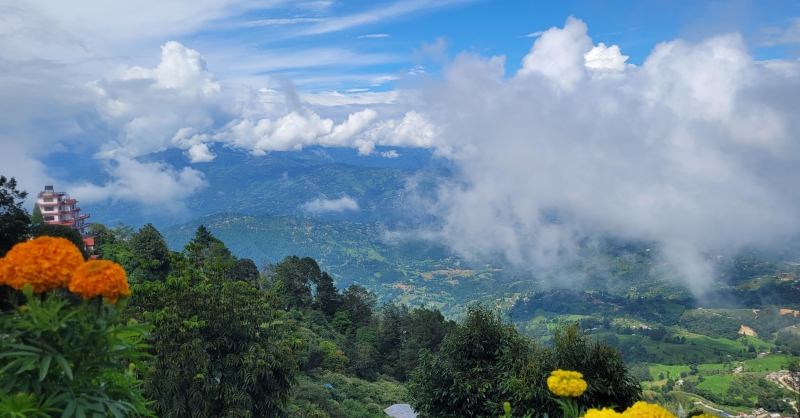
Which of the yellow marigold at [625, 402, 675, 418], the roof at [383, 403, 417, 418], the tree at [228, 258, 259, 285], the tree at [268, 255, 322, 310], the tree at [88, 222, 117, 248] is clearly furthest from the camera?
the tree at [268, 255, 322, 310]

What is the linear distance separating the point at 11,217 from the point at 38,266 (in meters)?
18.8

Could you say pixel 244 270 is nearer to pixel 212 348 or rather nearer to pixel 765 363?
pixel 212 348

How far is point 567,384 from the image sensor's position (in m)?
3.65

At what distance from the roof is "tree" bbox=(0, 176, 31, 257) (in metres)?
16.8

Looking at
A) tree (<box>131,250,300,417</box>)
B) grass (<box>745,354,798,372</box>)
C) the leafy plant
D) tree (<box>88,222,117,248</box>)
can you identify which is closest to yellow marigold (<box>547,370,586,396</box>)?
the leafy plant

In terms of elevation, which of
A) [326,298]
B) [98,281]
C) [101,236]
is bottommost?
[98,281]

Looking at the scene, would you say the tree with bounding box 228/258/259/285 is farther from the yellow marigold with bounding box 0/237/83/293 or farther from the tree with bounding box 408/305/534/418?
the yellow marigold with bounding box 0/237/83/293

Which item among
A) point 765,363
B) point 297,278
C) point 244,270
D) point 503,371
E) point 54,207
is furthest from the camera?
point 765,363

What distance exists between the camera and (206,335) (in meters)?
9.40

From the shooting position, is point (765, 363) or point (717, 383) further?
point (765, 363)

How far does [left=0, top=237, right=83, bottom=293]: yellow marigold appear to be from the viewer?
235 centimetres

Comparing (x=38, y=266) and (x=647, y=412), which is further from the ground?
(x=38, y=266)

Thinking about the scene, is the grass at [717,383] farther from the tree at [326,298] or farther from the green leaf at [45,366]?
the green leaf at [45,366]

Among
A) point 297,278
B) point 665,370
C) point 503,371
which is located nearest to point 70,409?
point 503,371
